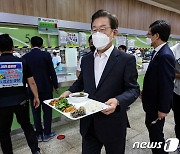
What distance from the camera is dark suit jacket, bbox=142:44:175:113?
148 cm

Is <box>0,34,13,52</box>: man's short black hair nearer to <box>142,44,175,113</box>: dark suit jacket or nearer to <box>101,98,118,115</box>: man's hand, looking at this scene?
<box>101,98,118,115</box>: man's hand

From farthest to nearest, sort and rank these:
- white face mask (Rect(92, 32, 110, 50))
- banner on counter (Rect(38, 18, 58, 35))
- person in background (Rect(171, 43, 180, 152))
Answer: banner on counter (Rect(38, 18, 58, 35)) → person in background (Rect(171, 43, 180, 152)) → white face mask (Rect(92, 32, 110, 50))

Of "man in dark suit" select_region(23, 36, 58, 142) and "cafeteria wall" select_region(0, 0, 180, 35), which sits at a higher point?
"cafeteria wall" select_region(0, 0, 180, 35)

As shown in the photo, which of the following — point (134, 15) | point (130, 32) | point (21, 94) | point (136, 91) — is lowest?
point (21, 94)

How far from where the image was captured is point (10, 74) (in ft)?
5.56

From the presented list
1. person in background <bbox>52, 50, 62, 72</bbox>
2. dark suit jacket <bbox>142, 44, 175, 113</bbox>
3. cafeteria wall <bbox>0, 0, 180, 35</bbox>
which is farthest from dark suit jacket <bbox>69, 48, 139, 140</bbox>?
cafeteria wall <bbox>0, 0, 180, 35</bbox>

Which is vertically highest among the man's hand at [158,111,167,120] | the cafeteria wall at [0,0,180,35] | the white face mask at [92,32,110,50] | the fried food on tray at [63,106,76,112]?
the cafeteria wall at [0,0,180,35]

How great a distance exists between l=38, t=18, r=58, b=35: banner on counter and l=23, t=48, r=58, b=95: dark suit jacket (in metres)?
0.96

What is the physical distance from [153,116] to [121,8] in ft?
11.5

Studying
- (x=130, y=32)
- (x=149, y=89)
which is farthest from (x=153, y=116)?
(x=130, y=32)

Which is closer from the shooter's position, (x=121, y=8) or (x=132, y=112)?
(x=132, y=112)

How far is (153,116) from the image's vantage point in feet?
5.47

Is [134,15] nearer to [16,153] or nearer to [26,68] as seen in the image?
[26,68]

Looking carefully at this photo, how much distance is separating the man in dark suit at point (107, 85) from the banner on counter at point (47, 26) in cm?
217
